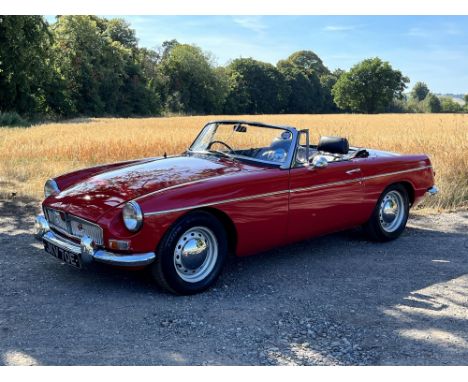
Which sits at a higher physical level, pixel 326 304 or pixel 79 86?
pixel 79 86

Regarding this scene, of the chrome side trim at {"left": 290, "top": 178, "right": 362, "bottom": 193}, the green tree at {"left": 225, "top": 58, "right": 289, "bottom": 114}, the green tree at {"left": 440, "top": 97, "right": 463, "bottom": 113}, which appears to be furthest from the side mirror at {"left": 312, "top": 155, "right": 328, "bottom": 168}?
the green tree at {"left": 440, "top": 97, "right": 463, "bottom": 113}

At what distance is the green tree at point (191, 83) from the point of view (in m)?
66.1

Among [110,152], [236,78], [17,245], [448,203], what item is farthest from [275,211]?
[236,78]

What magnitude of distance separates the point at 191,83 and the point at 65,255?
64722 millimetres

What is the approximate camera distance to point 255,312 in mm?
3951

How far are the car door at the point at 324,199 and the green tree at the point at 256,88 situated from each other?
7126cm

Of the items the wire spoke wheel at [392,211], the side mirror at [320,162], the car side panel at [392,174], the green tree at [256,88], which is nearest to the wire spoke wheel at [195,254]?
the side mirror at [320,162]

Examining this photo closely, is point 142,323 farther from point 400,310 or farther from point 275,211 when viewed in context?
point 400,310

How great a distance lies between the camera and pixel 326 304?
164 inches

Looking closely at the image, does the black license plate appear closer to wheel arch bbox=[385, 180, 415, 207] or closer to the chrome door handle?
the chrome door handle

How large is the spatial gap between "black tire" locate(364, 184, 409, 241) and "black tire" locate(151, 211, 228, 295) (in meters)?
2.21

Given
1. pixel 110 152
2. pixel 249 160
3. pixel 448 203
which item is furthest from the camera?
pixel 110 152

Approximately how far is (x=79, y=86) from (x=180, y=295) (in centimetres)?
4907

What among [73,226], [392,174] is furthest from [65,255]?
[392,174]
